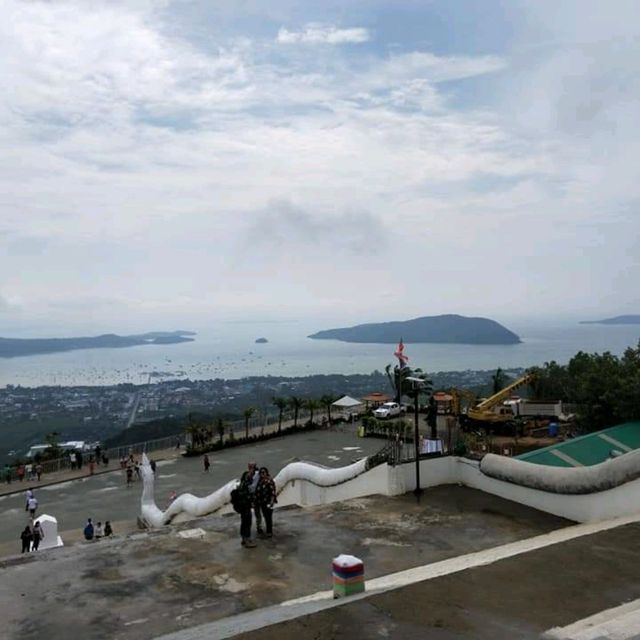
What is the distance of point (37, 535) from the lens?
16625 millimetres

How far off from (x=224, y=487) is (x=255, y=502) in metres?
6.33

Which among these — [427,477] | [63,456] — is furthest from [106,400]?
[427,477]

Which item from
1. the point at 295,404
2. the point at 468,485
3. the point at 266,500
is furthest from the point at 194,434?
the point at 266,500

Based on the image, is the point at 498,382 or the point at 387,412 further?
the point at 498,382

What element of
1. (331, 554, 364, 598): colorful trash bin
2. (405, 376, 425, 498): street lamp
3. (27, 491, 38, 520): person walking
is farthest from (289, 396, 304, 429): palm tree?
(331, 554, 364, 598): colorful trash bin

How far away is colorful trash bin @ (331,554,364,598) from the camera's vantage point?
5.75m

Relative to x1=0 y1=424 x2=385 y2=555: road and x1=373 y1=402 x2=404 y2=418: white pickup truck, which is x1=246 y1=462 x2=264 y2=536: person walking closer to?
x1=0 y1=424 x2=385 y2=555: road

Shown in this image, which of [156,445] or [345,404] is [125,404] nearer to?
[345,404]

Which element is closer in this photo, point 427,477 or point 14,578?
point 14,578

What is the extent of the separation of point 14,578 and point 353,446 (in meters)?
23.2

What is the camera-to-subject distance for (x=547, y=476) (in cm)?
1014

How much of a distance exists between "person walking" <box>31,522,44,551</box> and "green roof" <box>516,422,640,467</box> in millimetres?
12650

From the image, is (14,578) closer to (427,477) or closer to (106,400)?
(427,477)

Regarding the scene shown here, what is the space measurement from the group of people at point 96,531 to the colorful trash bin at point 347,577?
13894mm
